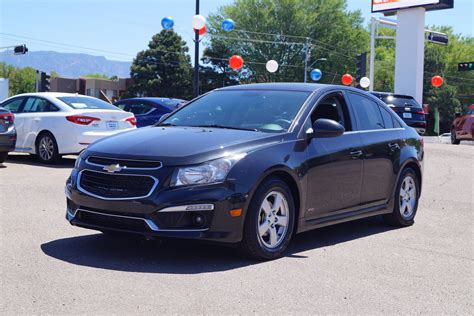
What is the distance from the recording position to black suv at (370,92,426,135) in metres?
20.7

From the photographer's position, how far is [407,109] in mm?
20766

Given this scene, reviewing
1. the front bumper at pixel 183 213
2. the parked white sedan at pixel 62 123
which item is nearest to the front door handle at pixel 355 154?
the front bumper at pixel 183 213

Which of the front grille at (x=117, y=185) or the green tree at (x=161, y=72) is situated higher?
the green tree at (x=161, y=72)

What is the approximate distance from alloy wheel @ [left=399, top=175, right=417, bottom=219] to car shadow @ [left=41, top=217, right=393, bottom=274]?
127cm

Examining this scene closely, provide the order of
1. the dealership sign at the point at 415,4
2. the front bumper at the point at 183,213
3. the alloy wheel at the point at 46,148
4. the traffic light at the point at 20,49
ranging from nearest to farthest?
the front bumper at the point at 183,213 → the alloy wheel at the point at 46,148 → the dealership sign at the point at 415,4 → the traffic light at the point at 20,49

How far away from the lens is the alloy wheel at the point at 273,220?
5.39 metres

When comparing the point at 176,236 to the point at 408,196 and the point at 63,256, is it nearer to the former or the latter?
the point at 63,256

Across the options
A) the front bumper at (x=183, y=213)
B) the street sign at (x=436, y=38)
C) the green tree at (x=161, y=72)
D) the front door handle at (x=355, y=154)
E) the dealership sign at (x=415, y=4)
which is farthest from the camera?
the green tree at (x=161, y=72)

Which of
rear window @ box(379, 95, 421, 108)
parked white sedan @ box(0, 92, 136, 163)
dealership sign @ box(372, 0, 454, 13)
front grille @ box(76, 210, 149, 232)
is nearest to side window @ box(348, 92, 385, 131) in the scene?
front grille @ box(76, 210, 149, 232)

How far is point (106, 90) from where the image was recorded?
81.8 meters

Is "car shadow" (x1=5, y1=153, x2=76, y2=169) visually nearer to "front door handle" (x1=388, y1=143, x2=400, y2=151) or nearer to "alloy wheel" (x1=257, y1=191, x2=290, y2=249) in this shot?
"front door handle" (x1=388, y1=143, x2=400, y2=151)

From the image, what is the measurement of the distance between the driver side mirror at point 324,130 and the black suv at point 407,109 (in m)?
15.1

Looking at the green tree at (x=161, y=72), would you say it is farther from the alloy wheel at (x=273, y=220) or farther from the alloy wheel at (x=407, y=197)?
the alloy wheel at (x=273, y=220)

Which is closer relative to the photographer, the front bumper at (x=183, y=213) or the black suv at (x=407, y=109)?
the front bumper at (x=183, y=213)
